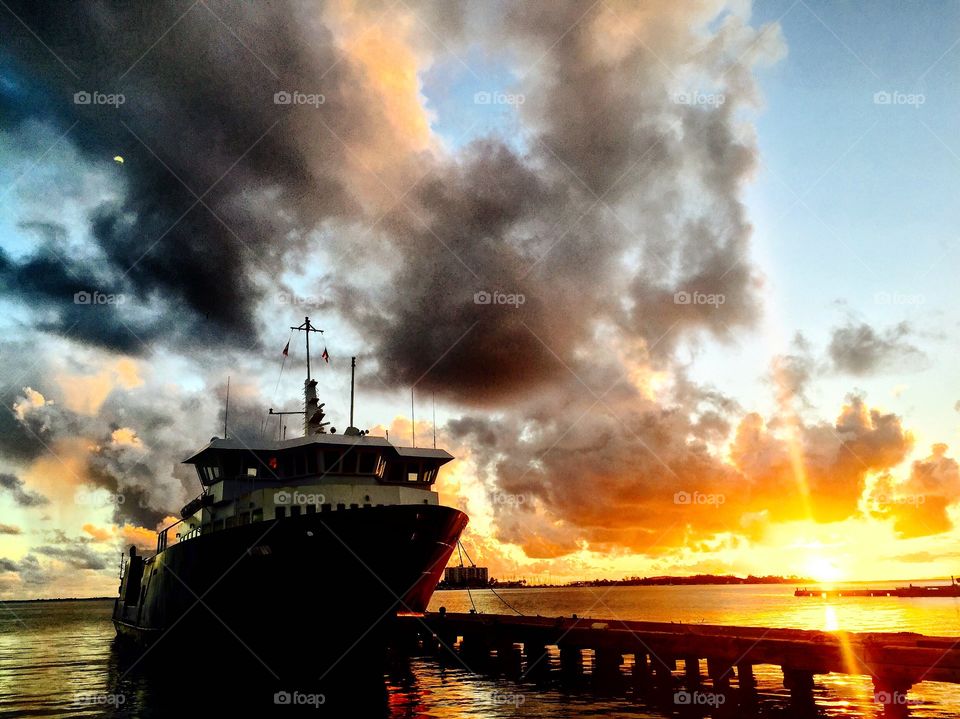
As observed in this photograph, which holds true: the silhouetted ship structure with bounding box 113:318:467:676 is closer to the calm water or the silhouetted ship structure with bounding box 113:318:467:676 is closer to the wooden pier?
the calm water

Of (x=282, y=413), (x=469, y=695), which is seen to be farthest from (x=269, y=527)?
(x=282, y=413)

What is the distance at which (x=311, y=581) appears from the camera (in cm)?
2955

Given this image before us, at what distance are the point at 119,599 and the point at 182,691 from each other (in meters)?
41.9

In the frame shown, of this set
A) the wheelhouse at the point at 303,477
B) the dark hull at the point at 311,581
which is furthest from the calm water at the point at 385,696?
the wheelhouse at the point at 303,477

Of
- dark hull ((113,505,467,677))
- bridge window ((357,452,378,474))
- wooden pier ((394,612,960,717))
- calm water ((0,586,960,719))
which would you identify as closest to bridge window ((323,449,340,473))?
bridge window ((357,452,378,474))

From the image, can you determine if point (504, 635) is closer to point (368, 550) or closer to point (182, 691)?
point (368, 550)

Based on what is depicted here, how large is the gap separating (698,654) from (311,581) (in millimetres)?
15742

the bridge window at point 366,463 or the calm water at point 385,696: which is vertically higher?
the bridge window at point 366,463

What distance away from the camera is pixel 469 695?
96.3 feet

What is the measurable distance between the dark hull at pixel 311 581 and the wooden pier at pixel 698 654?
6359 millimetres

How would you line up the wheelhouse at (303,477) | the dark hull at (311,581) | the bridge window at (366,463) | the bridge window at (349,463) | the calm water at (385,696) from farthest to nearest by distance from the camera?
the bridge window at (366,463) < the bridge window at (349,463) < the wheelhouse at (303,477) < the dark hull at (311,581) < the calm water at (385,696)

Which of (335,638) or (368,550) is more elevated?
(368,550)

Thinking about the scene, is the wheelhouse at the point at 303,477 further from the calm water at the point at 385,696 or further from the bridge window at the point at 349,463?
the calm water at the point at 385,696

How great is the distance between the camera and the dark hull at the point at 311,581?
2959 centimetres
